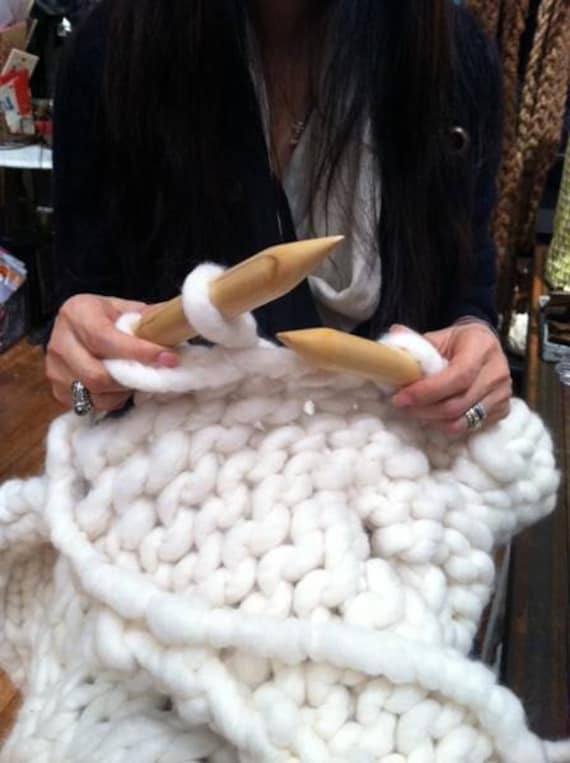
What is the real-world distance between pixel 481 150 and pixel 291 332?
323 millimetres

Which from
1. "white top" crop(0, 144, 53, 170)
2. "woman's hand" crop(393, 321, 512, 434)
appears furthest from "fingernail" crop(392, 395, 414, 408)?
"white top" crop(0, 144, 53, 170)

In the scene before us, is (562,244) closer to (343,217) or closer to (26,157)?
(343,217)

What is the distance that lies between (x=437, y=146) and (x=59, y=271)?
0.87ft

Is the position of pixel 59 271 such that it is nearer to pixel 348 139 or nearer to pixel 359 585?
pixel 348 139

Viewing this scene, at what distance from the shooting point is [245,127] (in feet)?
1.79

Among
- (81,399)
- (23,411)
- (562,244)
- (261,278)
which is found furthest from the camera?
(23,411)

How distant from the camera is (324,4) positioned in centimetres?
55

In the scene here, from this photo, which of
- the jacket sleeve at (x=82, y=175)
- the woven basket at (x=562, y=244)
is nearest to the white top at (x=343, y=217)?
the jacket sleeve at (x=82, y=175)

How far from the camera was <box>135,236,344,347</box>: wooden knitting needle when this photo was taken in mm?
295

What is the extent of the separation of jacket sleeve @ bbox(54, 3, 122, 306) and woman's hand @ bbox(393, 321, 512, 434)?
25 cm

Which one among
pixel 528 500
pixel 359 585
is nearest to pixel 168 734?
pixel 359 585

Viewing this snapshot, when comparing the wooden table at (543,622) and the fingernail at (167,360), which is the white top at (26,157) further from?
the fingernail at (167,360)

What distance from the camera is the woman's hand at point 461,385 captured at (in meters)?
0.37

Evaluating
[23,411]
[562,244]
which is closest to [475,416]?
[562,244]
